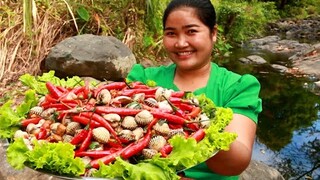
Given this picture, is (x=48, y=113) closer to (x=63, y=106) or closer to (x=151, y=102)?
(x=63, y=106)

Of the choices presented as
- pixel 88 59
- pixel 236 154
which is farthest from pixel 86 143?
pixel 88 59

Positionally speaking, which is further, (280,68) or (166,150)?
(280,68)

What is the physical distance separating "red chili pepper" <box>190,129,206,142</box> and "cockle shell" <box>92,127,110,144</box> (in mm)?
333

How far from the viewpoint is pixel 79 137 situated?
70.1 inches

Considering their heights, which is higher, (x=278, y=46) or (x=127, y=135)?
(x=127, y=135)

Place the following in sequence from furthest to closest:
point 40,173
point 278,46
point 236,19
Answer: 1. point 278,46
2. point 236,19
3. point 40,173

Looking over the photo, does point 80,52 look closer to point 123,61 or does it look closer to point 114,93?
point 123,61

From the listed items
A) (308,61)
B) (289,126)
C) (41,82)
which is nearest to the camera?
(41,82)

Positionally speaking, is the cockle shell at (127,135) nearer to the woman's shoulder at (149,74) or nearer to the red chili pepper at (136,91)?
the red chili pepper at (136,91)

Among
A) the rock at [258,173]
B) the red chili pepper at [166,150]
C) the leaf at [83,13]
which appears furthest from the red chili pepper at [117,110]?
the leaf at [83,13]

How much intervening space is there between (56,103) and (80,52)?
4561 mm

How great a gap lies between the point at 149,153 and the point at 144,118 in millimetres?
169

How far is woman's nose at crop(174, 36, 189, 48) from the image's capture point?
2.40 m

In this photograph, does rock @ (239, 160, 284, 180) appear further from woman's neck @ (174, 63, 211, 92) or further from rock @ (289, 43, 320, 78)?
rock @ (289, 43, 320, 78)
